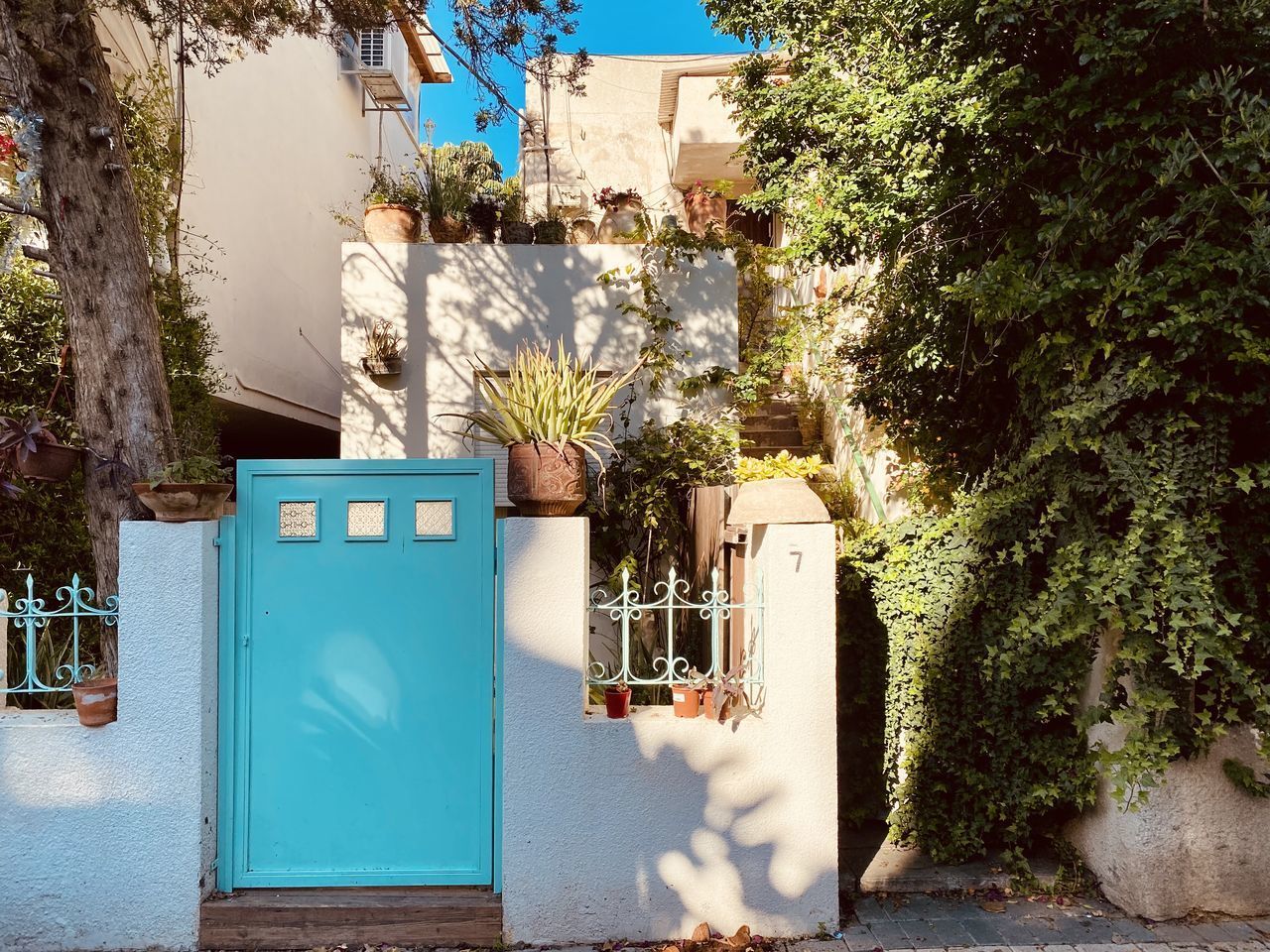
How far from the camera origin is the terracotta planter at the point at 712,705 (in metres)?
3.37

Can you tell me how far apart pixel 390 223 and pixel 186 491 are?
3.95m

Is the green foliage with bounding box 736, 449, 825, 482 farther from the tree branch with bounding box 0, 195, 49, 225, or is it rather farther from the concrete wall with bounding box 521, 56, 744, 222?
the concrete wall with bounding box 521, 56, 744, 222

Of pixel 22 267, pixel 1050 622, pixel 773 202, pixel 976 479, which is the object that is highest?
pixel 773 202

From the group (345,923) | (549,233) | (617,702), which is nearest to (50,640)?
(345,923)

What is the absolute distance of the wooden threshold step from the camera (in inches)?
130

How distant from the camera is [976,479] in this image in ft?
13.8

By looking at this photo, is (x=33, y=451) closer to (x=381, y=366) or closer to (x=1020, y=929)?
(x=381, y=366)

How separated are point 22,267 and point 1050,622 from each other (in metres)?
6.21

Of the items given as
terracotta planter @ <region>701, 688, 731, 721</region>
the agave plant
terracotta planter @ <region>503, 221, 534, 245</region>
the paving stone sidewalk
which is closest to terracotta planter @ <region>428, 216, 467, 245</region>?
terracotta planter @ <region>503, 221, 534, 245</region>

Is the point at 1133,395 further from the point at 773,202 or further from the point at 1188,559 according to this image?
the point at 773,202

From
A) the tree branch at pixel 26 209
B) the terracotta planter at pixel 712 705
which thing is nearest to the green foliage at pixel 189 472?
the tree branch at pixel 26 209

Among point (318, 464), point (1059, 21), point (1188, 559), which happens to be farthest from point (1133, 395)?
point (318, 464)

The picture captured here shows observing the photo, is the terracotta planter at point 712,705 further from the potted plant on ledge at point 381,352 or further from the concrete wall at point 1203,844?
the potted plant on ledge at point 381,352

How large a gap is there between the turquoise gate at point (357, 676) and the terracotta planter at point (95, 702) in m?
0.43
